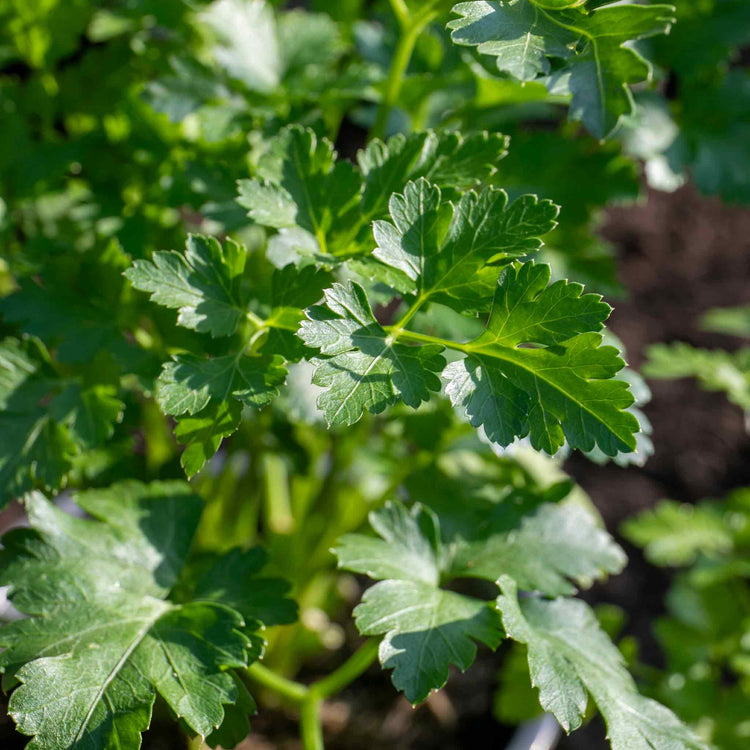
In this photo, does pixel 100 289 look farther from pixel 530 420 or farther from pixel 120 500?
pixel 530 420

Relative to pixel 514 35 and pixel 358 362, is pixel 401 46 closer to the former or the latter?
pixel 514 35

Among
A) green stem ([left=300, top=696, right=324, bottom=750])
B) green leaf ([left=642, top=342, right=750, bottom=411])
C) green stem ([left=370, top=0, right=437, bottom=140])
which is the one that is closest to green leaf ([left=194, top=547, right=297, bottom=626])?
green stem ([left=300, top=696, right=324, bottom=750])

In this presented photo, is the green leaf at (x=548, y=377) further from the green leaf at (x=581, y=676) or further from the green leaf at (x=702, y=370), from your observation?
the green leaf at (x=702, y=370)

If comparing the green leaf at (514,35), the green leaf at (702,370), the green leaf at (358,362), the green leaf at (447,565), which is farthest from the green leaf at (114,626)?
the green leaf at (702,370)

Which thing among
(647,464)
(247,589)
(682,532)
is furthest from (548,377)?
(647,464)

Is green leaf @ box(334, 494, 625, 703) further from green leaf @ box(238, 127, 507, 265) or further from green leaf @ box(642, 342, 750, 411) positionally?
green leaf @ box(642, 342, 750, 411)
